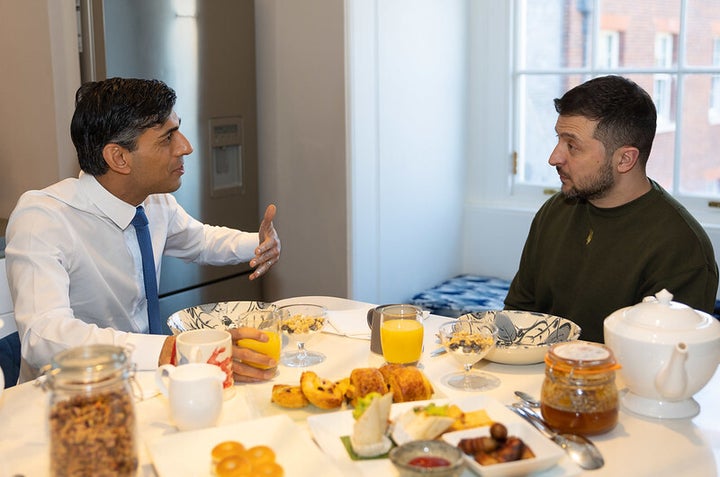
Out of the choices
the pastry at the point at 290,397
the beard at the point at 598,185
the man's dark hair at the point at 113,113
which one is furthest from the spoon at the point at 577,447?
the man's dark hair at the point at 113,113

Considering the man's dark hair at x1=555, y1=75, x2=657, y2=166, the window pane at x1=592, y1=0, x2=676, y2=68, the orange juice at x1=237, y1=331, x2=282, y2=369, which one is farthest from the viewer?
the window pane at x1=592, y1=0, x2=676, y2=68

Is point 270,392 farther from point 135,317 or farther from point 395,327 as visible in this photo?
point 135,317

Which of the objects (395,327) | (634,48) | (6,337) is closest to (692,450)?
(395,327)

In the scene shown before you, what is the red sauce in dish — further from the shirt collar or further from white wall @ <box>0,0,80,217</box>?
white wall @ <box>0,0,80,217</box>

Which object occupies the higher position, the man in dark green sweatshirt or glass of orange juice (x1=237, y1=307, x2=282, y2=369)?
the man in dark green sweatshirt

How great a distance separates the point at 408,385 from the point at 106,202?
1.00 metres

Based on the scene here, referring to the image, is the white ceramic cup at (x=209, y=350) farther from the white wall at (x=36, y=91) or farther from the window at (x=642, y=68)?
the window at (x=642, y=68)

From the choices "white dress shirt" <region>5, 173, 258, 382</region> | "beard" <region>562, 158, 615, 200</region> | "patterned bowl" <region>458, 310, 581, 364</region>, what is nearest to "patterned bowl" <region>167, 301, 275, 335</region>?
"white dress shirt" <region>5, 173, 258, 382</region>

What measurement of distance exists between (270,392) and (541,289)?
37.2 inches

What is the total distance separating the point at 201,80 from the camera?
3.01 metres

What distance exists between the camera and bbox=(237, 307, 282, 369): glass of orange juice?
1573 millimetres

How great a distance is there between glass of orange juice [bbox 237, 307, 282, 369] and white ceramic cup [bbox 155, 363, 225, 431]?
0.22 meters

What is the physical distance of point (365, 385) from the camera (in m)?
1.41

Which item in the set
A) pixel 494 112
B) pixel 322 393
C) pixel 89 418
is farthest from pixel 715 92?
pixel 89 418
